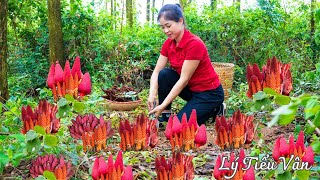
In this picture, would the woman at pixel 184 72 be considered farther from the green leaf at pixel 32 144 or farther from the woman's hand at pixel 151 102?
the green leaf at pixel 32 144

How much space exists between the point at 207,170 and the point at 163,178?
109 centimetres

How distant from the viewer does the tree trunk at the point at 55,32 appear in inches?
276

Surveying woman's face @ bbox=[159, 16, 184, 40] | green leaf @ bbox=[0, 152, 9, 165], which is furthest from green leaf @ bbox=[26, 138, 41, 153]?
woman's face @ bbox=[159, 16, 184, 40]

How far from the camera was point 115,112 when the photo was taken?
5.43 metres

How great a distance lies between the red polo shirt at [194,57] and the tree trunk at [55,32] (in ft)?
10.8

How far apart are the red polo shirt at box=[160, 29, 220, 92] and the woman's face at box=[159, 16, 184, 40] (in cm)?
15

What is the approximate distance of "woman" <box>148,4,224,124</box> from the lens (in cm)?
384

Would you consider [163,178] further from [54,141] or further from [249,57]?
[249,57]

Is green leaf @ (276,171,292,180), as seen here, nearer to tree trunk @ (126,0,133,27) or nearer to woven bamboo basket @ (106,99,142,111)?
woven bamboo basket @ (106,99,142,111)

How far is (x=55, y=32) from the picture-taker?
7152mm

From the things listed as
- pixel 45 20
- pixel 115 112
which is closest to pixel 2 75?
pixel 115 112

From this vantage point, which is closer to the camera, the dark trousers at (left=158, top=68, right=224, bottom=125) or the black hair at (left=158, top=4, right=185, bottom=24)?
the black hair at (left=158, top=4, right=185, bottom=24)

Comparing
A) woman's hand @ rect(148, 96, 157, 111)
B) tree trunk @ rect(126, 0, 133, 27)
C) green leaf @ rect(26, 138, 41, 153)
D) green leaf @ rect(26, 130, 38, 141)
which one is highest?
tree trunk @ rect(126, 0, 133, 27)

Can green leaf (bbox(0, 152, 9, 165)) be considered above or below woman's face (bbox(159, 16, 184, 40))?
below
